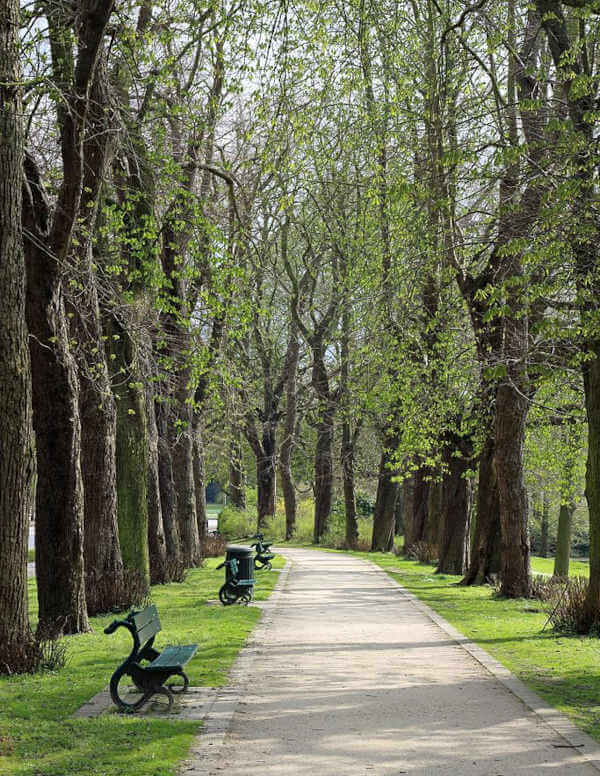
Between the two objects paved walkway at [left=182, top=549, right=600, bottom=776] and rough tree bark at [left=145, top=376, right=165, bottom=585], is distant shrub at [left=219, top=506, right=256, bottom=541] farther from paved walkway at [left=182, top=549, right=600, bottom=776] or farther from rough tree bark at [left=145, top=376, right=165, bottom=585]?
paved walkway at [left=182, top=549, right=600, bottom=776]

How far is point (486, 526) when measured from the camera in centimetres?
1984

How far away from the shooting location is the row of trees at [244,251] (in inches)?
386

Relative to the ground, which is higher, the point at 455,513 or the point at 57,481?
the point at 57,481

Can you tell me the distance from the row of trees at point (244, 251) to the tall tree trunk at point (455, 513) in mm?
54

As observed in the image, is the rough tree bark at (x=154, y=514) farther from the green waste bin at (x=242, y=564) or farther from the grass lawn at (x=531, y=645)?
the grass lawn at (x=531, y=645)

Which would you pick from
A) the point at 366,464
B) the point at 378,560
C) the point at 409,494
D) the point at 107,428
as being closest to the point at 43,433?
the point at 107,428

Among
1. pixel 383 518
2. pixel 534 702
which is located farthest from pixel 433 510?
pixel 534 702

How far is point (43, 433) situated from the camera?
12.0 metres

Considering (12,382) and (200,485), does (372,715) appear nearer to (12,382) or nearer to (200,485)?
(12,382)

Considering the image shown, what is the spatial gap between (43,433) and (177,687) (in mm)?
4187

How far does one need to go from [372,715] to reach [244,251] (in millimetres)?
11023

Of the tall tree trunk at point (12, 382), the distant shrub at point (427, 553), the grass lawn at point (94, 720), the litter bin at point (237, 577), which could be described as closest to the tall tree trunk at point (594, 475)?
the grass lawn at point (94, 720)

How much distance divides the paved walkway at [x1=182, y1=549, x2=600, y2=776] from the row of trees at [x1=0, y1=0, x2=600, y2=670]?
2.55 m

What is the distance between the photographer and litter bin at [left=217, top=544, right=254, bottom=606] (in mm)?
16172
